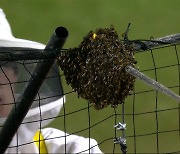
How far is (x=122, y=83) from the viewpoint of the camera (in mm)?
967

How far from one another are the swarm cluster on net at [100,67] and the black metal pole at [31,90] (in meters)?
0.03

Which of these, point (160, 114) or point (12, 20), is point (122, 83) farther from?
point (12, 20)

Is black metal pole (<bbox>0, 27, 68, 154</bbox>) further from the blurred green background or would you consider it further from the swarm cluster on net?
the blurred green background

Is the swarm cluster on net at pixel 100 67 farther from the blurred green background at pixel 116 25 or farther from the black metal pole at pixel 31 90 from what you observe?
the blurred green background at pixel 116 25

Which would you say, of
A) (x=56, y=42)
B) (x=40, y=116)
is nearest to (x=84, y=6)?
(x=40, y=116)

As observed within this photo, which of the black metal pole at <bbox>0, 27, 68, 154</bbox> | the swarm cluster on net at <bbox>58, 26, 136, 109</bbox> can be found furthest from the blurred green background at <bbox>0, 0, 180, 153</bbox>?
the swarm cluster on net at <bbox>58, 26, 136, 109</bbox>

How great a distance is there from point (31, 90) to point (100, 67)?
188mm

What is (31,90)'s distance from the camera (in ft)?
3.45

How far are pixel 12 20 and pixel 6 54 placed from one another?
110 inches

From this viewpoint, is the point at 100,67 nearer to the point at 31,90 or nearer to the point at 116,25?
the point at 31,90

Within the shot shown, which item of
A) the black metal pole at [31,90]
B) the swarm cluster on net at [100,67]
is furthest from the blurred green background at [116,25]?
the swarm cluster on net at [100,67]

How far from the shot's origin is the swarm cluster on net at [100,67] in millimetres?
939

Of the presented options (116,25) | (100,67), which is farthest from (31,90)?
(116,25)

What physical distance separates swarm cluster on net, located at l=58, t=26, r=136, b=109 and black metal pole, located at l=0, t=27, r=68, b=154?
31 mm
